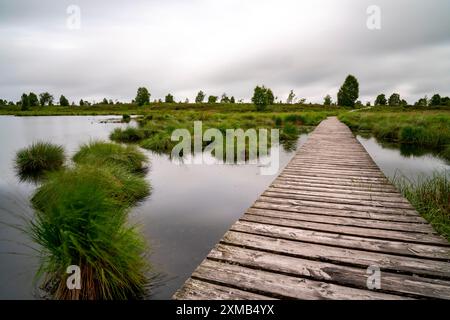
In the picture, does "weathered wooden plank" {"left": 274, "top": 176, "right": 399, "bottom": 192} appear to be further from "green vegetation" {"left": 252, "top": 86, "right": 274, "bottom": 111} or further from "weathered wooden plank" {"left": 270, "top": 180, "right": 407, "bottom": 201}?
"green vegetation" {"left": 252, "top": 86, "right": 274, "bottom": 111}

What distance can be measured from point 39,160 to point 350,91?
73444 millimetres

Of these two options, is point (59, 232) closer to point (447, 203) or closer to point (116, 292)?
point (116, 292)

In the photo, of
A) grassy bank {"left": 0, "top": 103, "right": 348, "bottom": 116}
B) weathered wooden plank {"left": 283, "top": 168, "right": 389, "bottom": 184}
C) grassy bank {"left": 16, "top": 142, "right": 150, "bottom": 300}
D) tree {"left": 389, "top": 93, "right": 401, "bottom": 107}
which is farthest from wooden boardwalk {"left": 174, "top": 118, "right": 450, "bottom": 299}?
tree {"left": 389, "top": 93, "right": 401, "bottom": 107}

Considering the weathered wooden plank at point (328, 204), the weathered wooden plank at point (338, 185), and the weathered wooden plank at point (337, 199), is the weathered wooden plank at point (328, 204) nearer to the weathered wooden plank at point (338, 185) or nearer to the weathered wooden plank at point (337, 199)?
the weathered wooden plank at point (337, 199)

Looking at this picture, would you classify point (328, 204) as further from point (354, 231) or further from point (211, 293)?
point (211, 293)

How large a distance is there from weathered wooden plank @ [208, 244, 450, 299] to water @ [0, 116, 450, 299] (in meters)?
1.04

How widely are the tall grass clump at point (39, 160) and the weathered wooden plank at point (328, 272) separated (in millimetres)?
8204

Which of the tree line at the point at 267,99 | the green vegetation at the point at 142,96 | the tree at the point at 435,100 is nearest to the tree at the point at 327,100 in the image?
the tree line at the point at 267,99

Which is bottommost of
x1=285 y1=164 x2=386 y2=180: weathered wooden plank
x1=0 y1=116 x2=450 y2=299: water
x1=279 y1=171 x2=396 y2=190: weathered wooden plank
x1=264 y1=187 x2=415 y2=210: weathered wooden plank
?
x1=0 y1=116 x2=450 y2=299: water

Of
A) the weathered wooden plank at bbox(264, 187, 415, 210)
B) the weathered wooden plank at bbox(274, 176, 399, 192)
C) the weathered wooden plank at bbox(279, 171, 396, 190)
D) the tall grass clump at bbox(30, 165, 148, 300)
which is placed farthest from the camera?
the weathered wooden plank at bbox(279, 171, 396, 190)

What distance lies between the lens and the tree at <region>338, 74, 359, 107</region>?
6812 cm

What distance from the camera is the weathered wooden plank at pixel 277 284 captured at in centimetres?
215
